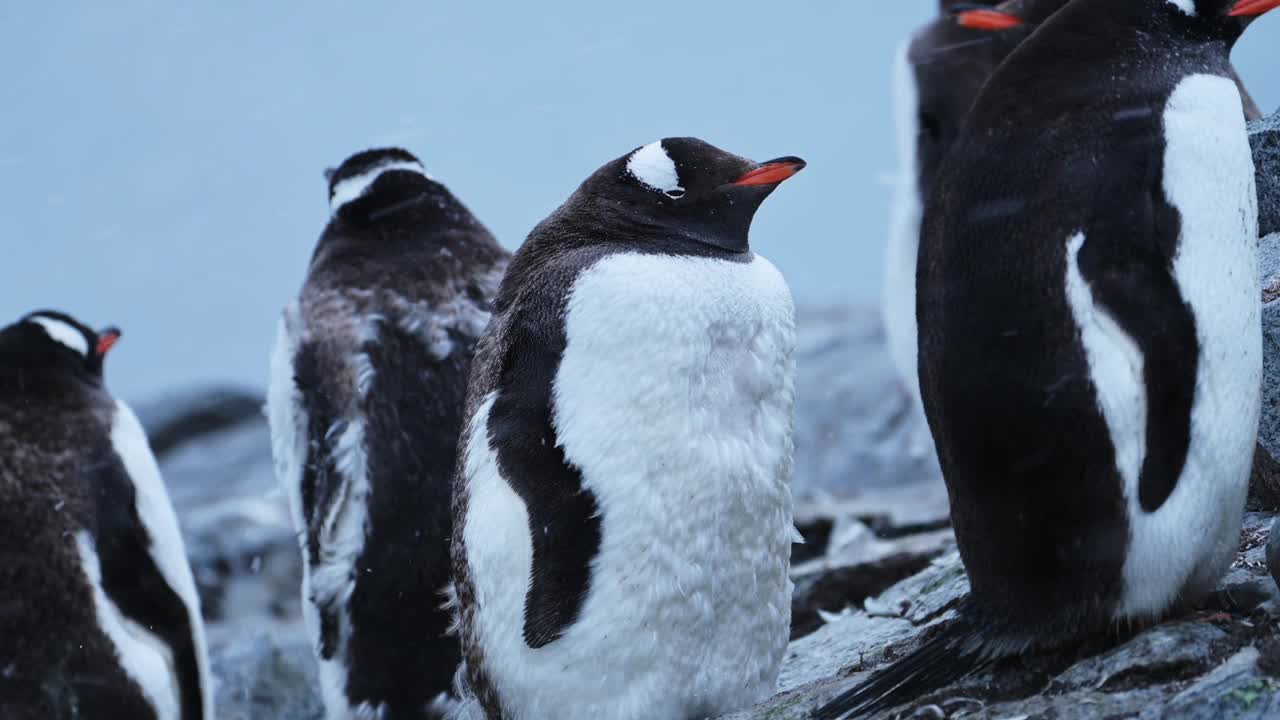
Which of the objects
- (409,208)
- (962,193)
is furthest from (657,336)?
(409,208)

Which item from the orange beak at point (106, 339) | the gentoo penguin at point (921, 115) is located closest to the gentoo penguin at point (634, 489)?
the orange beak at point (106, 339)

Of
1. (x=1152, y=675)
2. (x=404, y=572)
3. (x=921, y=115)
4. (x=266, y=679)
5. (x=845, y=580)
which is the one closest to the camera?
(x=1152, y=675)

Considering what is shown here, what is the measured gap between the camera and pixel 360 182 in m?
4.30

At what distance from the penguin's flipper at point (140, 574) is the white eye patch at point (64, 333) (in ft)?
1.25

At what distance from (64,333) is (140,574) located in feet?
2.51

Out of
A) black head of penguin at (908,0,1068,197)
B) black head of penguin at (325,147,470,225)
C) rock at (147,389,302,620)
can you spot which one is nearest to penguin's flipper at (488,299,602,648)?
black head of penguin at (325,147,470,225)

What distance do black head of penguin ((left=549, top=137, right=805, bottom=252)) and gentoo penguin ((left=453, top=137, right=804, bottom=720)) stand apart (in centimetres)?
2

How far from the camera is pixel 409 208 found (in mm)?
4203

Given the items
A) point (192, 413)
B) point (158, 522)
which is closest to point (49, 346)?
point (158, 522)

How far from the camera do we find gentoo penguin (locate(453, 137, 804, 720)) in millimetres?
2766

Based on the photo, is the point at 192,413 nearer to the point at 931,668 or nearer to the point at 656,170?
the point at 656,170

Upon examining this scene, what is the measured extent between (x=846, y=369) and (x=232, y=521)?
429 cm

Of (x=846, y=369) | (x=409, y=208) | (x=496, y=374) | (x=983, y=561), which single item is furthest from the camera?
(x=846, y=369)

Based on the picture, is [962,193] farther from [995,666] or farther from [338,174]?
[338,174]
